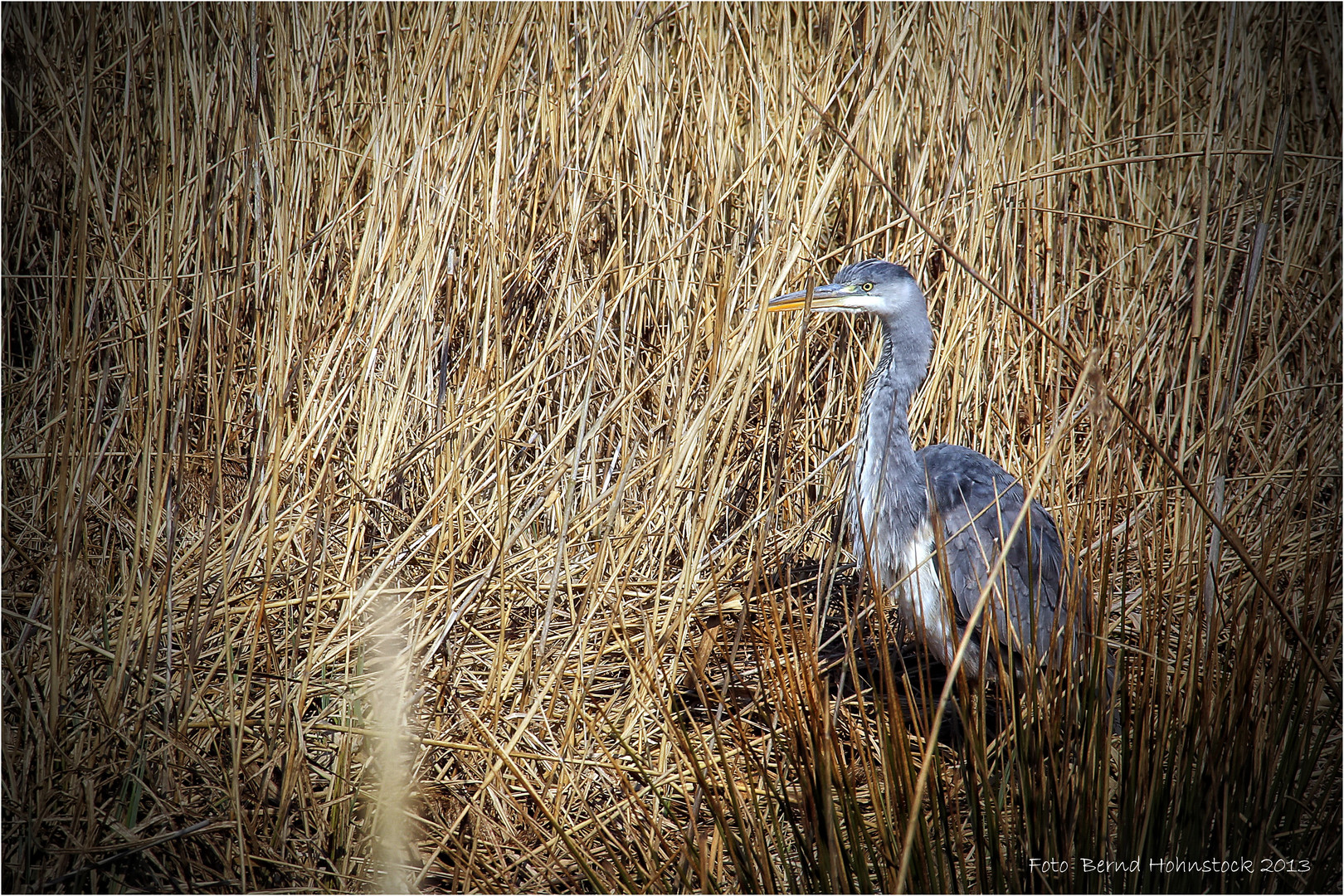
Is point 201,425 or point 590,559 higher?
point 201,425

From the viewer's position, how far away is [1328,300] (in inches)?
93.4

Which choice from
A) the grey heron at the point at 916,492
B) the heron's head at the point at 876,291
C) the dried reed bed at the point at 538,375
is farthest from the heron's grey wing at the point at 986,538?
the heron's head at the point at 876,291

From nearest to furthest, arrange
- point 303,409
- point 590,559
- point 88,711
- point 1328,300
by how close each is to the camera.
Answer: point 88,711, point 303,409, point 590,559, point 1328,300

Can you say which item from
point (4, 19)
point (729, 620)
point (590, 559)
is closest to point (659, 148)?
point (590, 559)

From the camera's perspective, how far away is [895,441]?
209 cm

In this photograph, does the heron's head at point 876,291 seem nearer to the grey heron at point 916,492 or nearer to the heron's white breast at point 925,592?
the grey heron at point 916,492

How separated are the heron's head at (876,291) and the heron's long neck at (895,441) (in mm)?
42

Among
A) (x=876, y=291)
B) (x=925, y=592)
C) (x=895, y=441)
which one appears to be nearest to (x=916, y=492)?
(x=895, y=441)

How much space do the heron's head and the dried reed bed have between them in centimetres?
15

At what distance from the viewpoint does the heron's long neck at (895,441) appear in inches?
81.9

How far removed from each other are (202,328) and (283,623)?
2.84ft

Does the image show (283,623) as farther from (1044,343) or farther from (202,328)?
(1044,343)

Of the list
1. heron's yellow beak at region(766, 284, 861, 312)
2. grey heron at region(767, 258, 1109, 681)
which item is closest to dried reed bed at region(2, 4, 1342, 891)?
heron's yellow beak at region(766, 284, 861, 312)

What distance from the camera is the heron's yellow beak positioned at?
208cm
